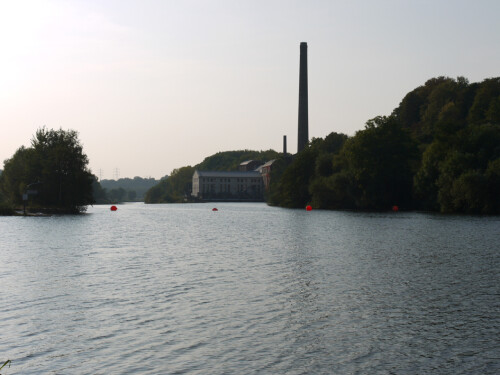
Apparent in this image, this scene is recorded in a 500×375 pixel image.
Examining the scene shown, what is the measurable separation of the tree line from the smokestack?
1067 cm

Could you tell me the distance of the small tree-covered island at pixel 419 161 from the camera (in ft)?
281

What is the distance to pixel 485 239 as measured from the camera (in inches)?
1842

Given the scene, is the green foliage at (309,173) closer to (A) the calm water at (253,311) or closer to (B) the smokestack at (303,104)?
(B) the smokestack at (303,104)

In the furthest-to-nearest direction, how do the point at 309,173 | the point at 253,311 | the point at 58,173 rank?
the point at 309,173, the point at 58,173, the point at 253,311

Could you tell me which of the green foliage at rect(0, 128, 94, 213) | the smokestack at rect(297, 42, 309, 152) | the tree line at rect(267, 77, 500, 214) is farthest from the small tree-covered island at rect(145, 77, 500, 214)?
the green foliage at rect(0, 128, 94, 213)

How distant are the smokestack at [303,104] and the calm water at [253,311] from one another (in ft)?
391

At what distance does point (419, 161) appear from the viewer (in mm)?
110438

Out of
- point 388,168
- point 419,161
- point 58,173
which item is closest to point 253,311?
point 58,173

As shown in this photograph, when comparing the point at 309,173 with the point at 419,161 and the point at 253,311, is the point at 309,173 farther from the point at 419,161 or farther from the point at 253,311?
the point at 253,311

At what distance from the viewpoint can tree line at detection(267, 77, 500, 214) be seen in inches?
3369

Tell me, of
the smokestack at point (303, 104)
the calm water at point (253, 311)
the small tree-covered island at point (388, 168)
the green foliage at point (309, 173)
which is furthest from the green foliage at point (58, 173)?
the smokestack at point (303, 104)

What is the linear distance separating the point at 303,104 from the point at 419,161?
175 feet

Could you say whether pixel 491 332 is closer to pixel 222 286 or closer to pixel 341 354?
pixel 341 354

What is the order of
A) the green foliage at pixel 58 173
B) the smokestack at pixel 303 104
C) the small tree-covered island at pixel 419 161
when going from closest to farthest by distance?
the small tree-covered island at pixel 419 161 → the green foliage at pixel 58 173 → the smokestack at pixel 303 104
